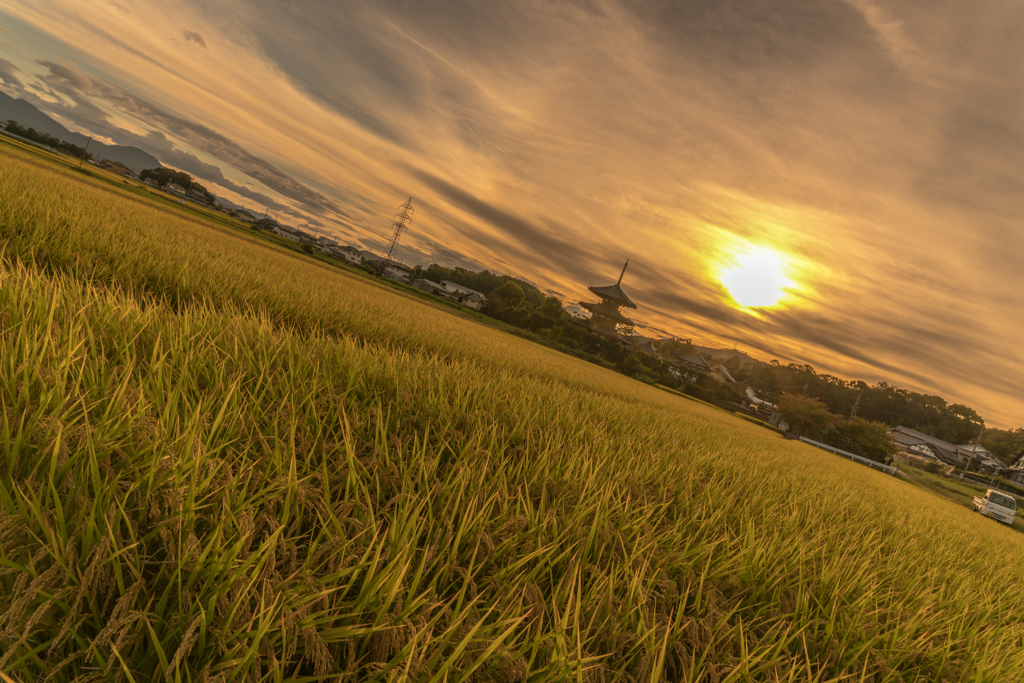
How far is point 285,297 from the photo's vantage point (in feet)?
14.5

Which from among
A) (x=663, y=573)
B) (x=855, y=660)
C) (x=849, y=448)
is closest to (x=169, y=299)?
(x=663, y=573)

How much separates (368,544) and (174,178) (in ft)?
Result: 440

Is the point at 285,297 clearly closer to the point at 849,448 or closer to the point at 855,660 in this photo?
the point at 855,660

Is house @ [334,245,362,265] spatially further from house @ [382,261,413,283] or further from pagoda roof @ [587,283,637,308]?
pagoda roof @ [587,283,637,308]

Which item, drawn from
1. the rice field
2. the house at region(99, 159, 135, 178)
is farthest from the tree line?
the house at region(99, 159, 135, 178)

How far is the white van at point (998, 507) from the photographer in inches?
671

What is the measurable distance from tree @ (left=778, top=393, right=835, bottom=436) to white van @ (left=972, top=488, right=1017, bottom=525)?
19178mm

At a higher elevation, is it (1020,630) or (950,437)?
(950,437)

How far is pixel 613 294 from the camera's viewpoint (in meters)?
47.0

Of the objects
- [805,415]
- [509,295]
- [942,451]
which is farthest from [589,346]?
[942,451]

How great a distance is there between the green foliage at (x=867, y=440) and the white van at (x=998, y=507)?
14.8 m

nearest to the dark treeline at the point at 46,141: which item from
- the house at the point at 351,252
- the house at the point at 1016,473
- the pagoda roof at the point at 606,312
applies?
the house at the point at 351,252

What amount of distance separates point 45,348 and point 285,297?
10.7 ft

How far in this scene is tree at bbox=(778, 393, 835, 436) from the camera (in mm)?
36219
